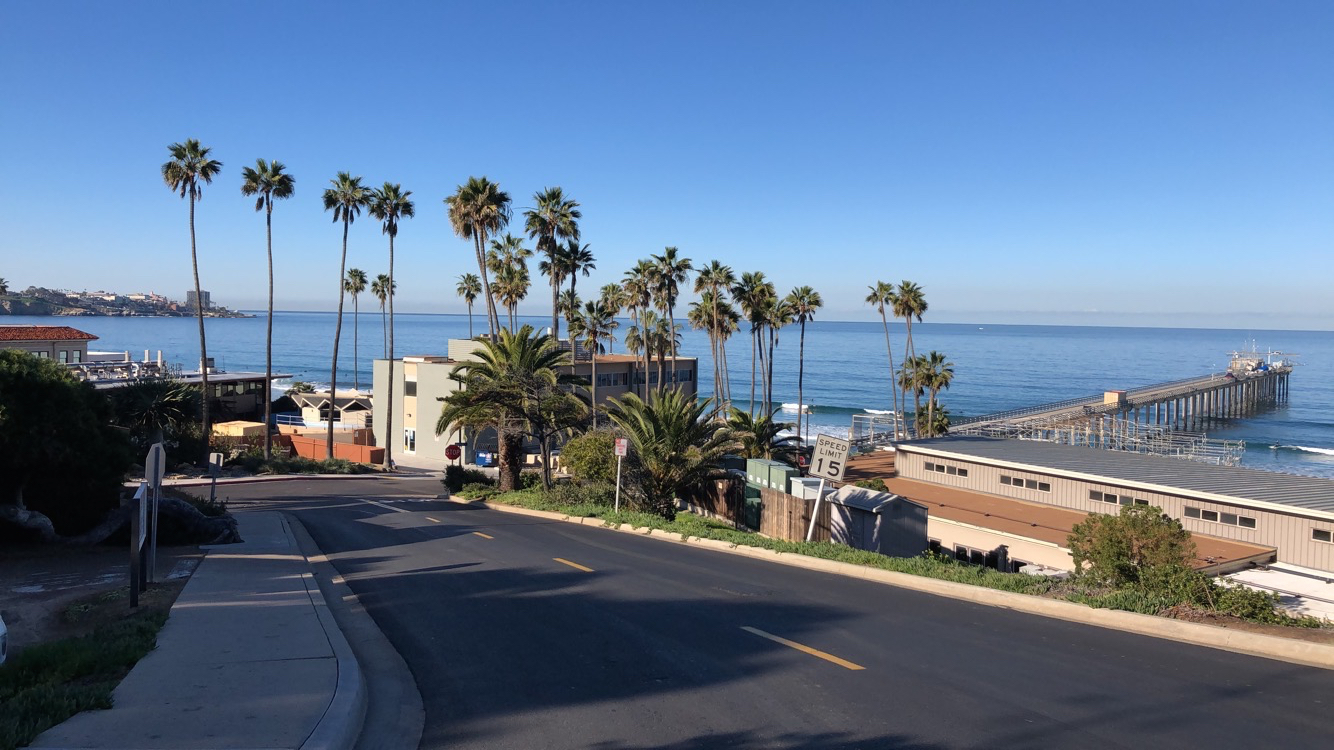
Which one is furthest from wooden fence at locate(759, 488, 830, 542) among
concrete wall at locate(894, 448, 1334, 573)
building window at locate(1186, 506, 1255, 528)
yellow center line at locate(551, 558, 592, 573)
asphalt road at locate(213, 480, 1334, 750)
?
building window at locate(1186, 506, 1255, 528)

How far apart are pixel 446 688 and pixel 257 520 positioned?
16.5 metres

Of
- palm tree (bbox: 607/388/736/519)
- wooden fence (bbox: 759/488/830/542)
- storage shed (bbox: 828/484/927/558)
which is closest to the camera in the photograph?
storage shed (bbox: 828/484/927/558)

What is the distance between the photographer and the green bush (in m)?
25.5

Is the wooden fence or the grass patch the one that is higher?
the grass patch

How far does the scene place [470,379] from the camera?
30.2 metres

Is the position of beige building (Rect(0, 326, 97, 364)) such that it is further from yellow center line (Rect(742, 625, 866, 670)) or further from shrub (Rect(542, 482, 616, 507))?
yellow center line (Rect(742, 625, 866, 670))

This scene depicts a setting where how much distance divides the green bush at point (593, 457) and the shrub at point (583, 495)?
0.92 feet

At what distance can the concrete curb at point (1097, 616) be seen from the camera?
8.55 meters

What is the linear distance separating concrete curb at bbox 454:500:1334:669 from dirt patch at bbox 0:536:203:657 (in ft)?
32.3

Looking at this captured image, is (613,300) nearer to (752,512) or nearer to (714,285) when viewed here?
(714,285)

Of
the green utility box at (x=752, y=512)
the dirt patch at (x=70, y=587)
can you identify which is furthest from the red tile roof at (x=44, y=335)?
the green utility box at (x=752, y=512)

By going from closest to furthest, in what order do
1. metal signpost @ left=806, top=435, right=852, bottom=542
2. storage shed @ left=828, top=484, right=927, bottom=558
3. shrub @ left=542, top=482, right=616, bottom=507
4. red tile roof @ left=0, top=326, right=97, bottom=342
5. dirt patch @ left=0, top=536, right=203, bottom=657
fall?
dirt patch @ left=0, top=536, right=203, bottom=657 → metal signpost @ left=806, top=435, right=852, bottom=542 → storage shed @ left=828, top=484, right=927, bottom=558 → shrub @ left=542, top=482, right=616, bottom=507 → red tile roof @ left=0, top=326, right=97, bottom=342

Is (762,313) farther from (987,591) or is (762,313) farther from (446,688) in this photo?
(446,688)

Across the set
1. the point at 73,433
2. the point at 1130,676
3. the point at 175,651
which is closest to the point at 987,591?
the point at 1130,676
